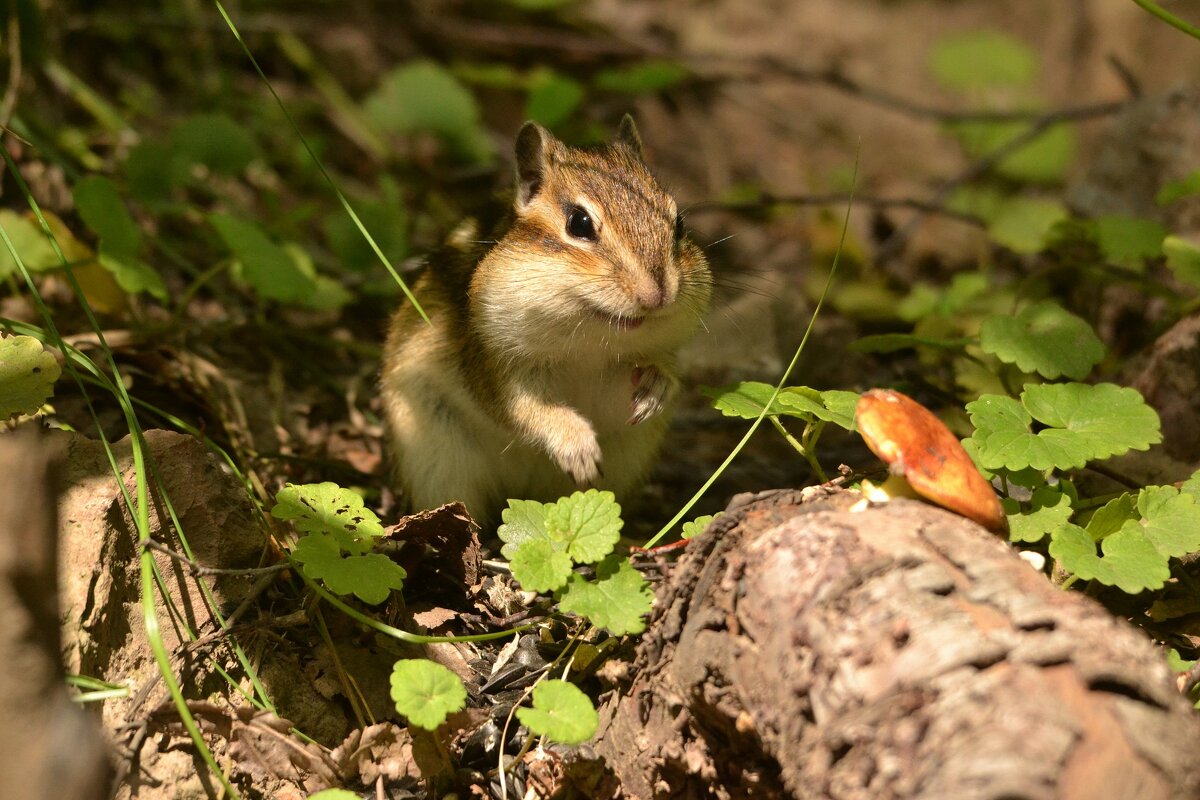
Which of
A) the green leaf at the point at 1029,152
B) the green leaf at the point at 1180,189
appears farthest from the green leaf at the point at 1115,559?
the green leaf at the point at 1029,152

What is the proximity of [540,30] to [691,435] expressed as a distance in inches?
160

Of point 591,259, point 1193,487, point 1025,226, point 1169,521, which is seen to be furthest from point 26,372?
point 1025,226

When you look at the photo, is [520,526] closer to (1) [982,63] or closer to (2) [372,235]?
(2) [372,235]

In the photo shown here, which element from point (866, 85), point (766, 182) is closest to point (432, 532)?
point (766, 182)

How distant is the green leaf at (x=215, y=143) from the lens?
17.2 feet

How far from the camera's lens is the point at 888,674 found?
2.05 m

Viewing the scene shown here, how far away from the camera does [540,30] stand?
783 cm

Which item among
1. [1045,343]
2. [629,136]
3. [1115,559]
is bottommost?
[1115,559]

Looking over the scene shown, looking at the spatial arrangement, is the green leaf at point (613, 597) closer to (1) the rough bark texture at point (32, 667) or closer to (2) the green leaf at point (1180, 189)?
(1) the rough bark texture at point (32, 667)

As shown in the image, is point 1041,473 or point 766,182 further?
point 766,182

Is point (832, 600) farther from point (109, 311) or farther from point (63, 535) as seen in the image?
point (109, 311)

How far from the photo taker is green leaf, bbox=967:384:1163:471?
2.96 m

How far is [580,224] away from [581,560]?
1.22m

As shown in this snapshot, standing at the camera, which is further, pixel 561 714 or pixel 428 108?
pixel 428 108
